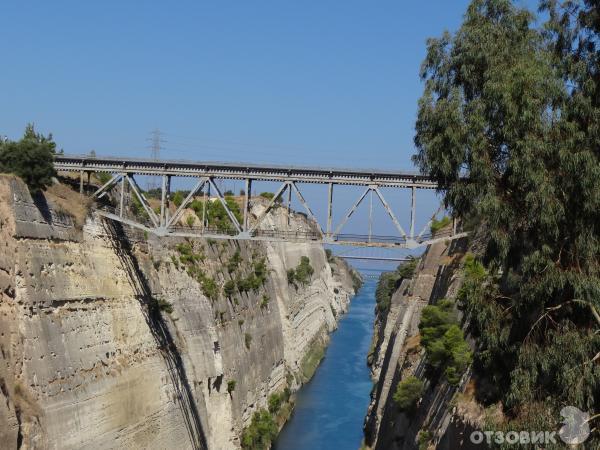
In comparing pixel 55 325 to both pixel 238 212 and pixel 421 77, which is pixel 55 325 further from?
pixel 238 212

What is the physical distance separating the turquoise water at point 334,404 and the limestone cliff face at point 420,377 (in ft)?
7.13

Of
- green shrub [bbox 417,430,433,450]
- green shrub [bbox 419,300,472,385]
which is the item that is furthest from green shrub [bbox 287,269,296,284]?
green shrub [bbox 417,430,433,450]

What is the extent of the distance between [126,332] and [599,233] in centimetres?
1741

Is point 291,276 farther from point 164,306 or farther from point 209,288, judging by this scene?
point 164,306

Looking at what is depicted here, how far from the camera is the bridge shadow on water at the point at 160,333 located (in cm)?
3225

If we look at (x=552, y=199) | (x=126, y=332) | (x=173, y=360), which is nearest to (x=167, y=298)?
(x=173, y=360)

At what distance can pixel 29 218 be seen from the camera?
2583 cm

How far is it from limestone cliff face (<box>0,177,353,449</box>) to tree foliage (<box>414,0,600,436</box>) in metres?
11.6

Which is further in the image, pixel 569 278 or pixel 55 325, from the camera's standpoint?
pixel 55 325

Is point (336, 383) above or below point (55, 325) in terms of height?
below

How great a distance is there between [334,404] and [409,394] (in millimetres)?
25573

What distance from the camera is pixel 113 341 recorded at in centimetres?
2925

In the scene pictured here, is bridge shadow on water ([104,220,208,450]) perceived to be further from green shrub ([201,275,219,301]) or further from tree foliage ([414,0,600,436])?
tree foliage ([414,0,600,436])

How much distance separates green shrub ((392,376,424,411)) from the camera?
108ft
